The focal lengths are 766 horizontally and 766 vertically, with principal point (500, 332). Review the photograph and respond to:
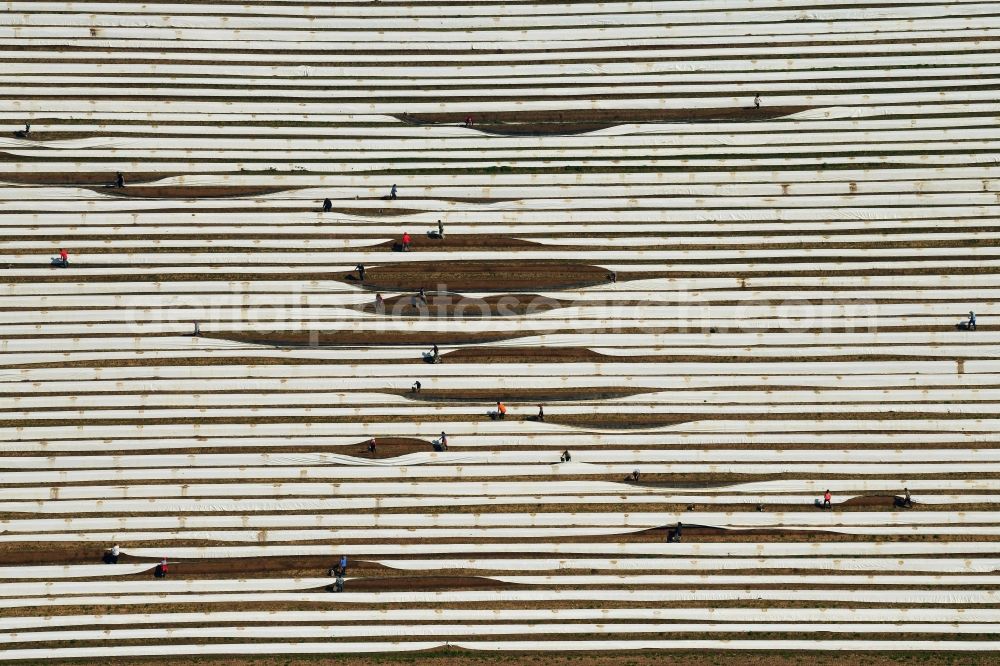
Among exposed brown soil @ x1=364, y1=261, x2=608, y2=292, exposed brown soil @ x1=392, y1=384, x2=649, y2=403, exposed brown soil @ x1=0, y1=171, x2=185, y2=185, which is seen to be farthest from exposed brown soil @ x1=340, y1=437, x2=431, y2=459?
exposed brown soil @ x1=0, y1=171, x2=185, y2=185

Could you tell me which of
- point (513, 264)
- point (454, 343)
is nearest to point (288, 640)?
point (454, 343)

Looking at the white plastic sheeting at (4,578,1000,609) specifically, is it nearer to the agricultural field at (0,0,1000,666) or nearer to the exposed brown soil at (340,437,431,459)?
the agricultural field at (0,0,1000,666)

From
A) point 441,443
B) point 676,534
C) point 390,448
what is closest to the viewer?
point 676,534

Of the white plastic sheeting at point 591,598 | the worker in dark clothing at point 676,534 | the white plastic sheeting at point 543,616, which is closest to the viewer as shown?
the white plastic sheeting at point 543,616

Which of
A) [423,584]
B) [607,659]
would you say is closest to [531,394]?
[423,584]

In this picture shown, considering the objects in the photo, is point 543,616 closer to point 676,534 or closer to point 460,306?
point 676,534

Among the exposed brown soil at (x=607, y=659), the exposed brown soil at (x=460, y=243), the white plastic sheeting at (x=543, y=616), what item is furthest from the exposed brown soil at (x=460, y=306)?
the exposed brown soil at (x=607, y=659)

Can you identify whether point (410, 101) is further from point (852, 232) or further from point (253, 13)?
point (852, 232)

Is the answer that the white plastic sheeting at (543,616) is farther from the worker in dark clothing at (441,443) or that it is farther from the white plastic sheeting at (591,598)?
the worker in dark clothing at (441,443)
